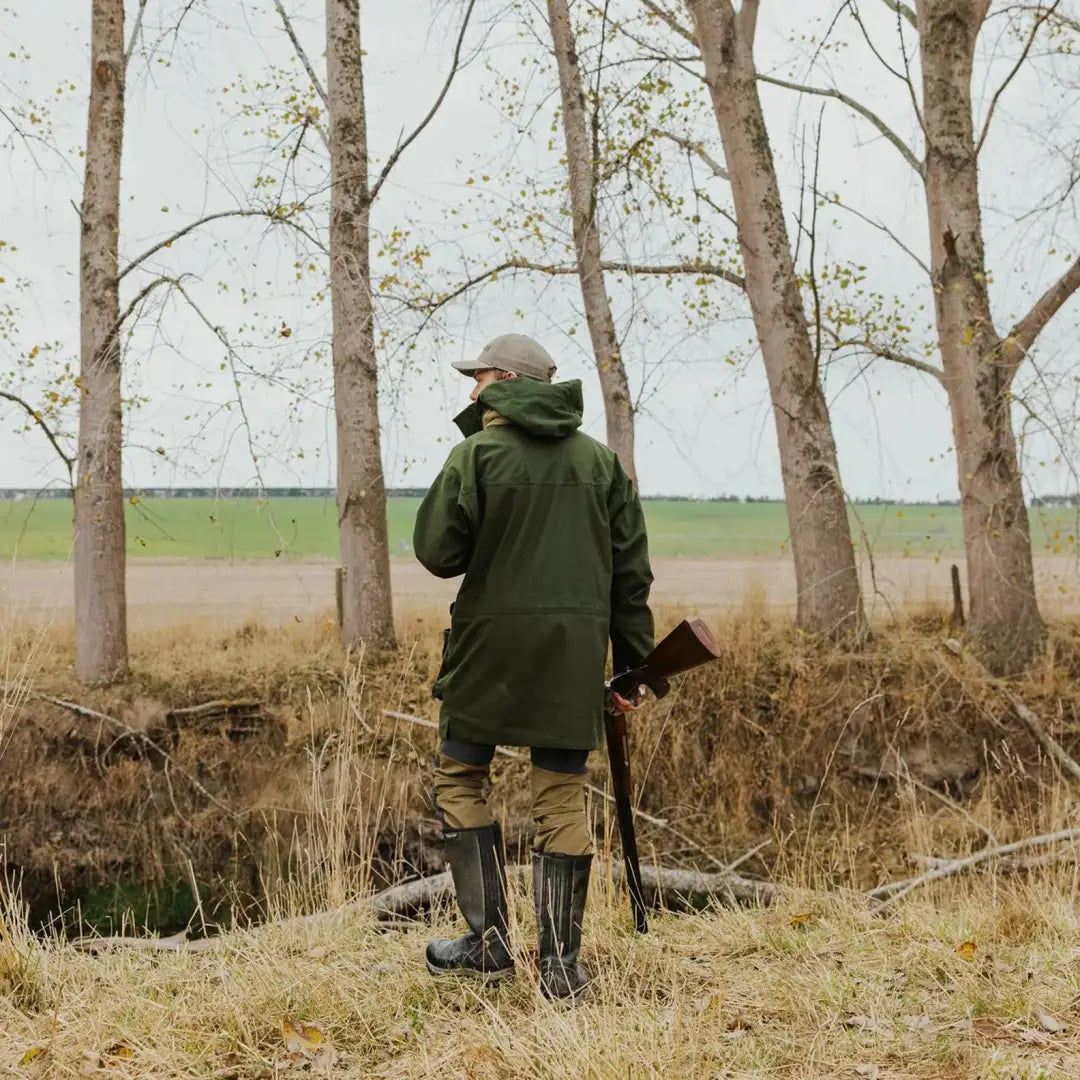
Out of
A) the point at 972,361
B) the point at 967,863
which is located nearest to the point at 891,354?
the point at 972,361

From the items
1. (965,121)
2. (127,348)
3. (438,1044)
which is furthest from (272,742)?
(965,121)

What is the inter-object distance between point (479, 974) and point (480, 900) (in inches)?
10.1

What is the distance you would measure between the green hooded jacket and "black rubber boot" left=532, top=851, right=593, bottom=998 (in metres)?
0.44

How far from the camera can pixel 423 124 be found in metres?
9.62

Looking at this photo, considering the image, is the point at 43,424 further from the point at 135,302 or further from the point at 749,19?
the point at 749,19

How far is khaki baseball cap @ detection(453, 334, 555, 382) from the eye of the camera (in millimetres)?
4078

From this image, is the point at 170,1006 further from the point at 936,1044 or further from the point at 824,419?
the point at 824,419

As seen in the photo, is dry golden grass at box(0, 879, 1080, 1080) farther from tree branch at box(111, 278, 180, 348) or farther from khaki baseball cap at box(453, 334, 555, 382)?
tree branch at box(111, 278, 180, 348)

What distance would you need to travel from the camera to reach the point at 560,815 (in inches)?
160

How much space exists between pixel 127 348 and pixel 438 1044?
23.2ft

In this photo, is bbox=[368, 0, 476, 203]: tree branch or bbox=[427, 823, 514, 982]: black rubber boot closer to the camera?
bbox=[427, 823, 514, 982]: black rubber boot

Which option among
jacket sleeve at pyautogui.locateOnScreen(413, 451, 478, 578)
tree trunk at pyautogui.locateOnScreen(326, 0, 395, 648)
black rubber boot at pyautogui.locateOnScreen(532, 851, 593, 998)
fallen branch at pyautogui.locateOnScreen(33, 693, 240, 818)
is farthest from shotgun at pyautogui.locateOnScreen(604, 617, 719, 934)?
tree trunk at pyautogui.locateOnScreen(326, 0, 395, 648)

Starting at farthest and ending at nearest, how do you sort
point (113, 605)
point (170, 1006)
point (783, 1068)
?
point (113, 605) → point (170, 1006) → point (783, 1068)

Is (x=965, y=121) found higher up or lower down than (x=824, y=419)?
higher up
